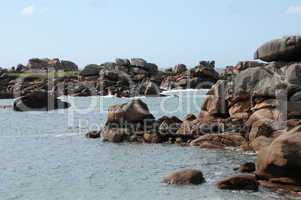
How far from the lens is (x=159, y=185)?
82.7 ft

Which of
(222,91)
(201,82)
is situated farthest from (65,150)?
(201,82)

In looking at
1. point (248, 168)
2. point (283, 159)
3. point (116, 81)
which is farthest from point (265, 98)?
point (116, 81)

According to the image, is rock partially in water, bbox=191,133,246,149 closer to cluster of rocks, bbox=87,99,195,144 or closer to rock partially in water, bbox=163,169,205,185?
cluster of rocks, bbox=87,99,195,144

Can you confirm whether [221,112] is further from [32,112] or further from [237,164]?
[32,112]

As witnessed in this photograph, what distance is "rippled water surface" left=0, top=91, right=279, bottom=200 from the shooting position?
78.5 feet

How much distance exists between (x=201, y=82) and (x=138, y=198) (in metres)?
91.5

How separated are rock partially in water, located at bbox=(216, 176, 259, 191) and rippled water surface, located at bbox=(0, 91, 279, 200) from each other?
1.52ft

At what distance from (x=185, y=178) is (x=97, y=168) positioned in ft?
23.7

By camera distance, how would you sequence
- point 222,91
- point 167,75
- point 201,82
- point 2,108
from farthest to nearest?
point 167,75
point 201,82
point 2,108
point 222,91

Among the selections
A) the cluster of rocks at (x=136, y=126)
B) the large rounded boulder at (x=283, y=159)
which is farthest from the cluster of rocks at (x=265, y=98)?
the large rounded boulder at (x=283, y=159)

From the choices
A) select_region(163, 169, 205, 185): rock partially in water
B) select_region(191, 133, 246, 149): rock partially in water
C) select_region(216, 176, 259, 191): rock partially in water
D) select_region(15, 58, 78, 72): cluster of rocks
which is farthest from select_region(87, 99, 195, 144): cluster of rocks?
select_region(15, 58, 78, 72): cluster of rocks

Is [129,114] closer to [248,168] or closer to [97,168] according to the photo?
[97,168]

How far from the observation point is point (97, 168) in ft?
101

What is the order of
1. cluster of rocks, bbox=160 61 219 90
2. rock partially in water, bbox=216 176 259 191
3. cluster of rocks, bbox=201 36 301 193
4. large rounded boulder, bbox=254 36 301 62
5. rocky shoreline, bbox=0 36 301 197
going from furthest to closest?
1. cluster of rocks, bbox=160 61 219 90
2. large rounded boulder, bbox=254 36 301 62
3. cluster of rocks, bbox=201 36 301 193
4. rocky shoreline, bbox=0 36 301 197
5. rock partially in water, bbox=216 176 259 191
